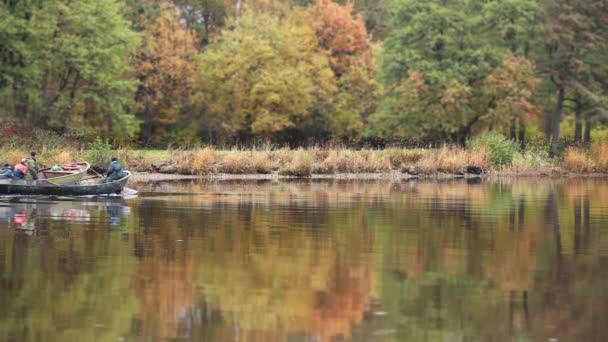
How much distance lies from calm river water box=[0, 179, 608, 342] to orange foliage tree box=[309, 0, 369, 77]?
48.8 meters

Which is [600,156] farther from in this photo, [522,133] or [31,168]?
[31,168]

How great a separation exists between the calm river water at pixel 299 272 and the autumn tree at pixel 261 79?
4020cm

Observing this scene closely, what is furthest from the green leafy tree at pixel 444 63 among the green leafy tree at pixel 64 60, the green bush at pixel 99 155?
the green bush at pixel 99 155

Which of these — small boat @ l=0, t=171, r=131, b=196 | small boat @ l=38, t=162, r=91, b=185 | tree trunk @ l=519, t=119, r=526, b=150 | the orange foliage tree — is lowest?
small boat @ l=0, t=171, r=131, b=196

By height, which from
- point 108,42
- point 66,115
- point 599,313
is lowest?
point 599,313

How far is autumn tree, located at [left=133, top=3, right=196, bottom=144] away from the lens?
246ft

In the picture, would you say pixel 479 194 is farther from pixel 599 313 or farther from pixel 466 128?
pixel 466 128

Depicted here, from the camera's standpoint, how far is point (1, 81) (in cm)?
6638

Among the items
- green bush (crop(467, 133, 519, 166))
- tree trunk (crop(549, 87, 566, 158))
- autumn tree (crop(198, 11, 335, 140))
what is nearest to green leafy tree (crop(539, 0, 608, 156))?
tree trunk (crop(549, 87, 566, 158))

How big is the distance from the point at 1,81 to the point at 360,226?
152ft

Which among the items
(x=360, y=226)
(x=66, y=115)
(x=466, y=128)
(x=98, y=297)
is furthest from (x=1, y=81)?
(x=98, y=297)

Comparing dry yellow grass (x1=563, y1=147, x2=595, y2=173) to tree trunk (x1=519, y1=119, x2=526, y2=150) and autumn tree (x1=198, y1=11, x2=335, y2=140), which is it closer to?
tree trunk (x1=519, y1=119, x2=526, y2=150)

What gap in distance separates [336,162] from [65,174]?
59.9ft

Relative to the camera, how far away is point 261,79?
236ft
